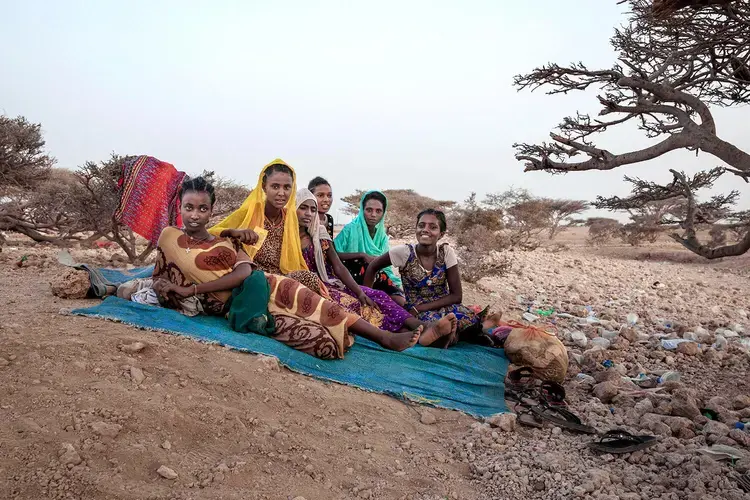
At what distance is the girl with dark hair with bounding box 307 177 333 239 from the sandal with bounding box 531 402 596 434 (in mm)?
2914

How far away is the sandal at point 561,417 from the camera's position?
304cm

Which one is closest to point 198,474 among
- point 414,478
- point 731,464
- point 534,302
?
point 414,478

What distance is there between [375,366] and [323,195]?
2473 millimetres

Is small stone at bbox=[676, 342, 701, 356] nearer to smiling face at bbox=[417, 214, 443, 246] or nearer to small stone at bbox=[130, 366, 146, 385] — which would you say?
smiling face at bbox=[417, 214, 443, 246]

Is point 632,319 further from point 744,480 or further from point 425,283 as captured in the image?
point 744,480

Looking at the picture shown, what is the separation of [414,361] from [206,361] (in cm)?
147

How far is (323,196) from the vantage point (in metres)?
5.57

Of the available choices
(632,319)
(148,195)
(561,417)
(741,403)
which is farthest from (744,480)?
(148,195)

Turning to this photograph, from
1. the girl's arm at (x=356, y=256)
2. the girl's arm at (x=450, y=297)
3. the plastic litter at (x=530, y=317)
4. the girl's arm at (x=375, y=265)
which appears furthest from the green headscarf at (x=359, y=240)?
the plastic litter at (x=530, y=317)

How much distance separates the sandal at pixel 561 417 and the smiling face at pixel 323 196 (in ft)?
9.98

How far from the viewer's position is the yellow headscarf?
4.39 m

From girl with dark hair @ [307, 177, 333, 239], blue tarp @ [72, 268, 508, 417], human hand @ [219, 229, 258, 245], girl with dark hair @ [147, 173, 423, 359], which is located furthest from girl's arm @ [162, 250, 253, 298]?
girl with dark hair @ [307, 177, 333, 239]

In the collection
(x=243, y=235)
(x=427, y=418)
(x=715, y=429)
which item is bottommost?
(x=427, y=418)

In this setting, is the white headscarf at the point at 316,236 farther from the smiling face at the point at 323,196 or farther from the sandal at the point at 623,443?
the sandal at the point at 623,443
